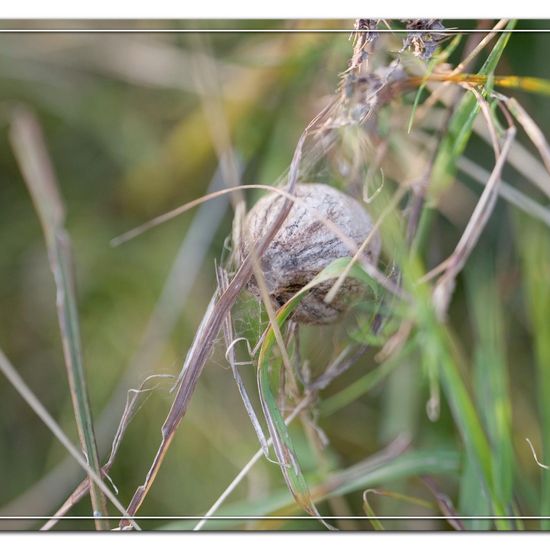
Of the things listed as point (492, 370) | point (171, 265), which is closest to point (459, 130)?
point (492, 370)

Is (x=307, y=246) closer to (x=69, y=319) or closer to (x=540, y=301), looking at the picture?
(x=69, y=319)

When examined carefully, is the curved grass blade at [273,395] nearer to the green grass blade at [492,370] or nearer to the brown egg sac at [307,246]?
the brown egg sac at [307,246]

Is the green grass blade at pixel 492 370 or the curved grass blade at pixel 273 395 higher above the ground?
the curved grass blade at pixel 273 395

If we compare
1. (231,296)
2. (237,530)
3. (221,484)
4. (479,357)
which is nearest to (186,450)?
(221,484)

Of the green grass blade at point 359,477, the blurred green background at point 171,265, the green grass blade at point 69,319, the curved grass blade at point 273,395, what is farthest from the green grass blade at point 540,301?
the green grass blade at point 69,319

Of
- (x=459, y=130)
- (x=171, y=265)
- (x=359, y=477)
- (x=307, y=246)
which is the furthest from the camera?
(x=171, y=265)

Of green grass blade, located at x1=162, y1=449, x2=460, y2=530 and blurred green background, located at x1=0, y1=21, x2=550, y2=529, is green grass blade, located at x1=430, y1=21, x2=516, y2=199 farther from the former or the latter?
green grass blade, located at x1=162, y1=449, x2=460, y2=530

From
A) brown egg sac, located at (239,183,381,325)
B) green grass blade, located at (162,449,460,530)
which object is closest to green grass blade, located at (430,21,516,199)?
brown egg sac, located at (239,183,381,325)
